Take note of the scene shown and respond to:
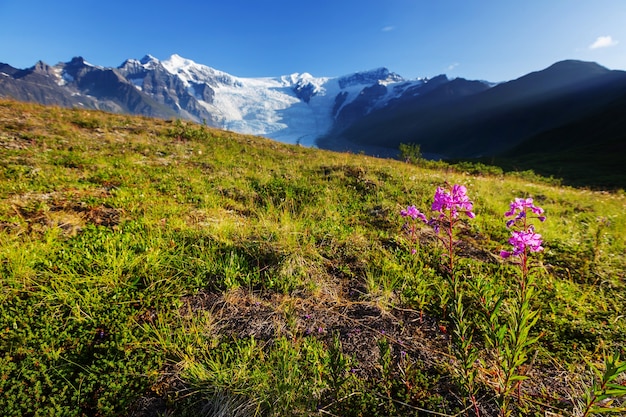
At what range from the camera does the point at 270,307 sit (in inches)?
140

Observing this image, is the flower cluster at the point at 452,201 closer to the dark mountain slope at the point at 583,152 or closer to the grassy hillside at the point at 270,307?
the grassy hillside at the point at 270,307

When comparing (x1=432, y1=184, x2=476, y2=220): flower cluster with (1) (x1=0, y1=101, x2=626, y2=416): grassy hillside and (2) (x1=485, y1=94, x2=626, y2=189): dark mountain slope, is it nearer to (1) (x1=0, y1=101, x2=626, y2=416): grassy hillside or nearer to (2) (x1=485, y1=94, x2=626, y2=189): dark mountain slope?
(1) (x1=0, y1=101, x2=626, y2=416): grassy hillside

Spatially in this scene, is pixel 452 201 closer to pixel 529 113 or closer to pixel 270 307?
pixel 270 307

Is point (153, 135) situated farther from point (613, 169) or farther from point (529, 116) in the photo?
point (529, 116)

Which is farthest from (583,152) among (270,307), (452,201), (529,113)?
(529,113)

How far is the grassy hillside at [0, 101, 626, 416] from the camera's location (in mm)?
2486

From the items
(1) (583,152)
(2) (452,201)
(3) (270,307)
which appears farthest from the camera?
(1) (583,152)

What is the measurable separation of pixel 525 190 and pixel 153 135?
16440 mm

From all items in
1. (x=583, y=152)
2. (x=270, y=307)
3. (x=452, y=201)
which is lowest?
(x=270, y=307)

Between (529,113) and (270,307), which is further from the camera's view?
(529,113)

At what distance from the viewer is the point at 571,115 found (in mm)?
131750

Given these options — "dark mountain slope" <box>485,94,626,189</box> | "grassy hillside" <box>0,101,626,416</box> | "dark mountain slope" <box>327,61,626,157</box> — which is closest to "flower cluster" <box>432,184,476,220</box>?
"grassy hillside" <box>0,101,626,416</box>

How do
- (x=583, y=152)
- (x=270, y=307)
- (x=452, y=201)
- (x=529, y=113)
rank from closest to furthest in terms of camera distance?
1. (x=452, y=201)
2. (x=270, y=307)
3. (x=583, y=152)
4. (x=529, y=113)

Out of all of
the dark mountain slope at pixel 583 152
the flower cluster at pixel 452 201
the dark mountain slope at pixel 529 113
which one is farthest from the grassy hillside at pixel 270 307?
the dark mountain slope at pixel 529 113
